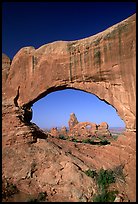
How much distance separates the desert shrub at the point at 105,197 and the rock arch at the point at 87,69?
4.36 m

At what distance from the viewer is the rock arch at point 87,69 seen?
44.5ft

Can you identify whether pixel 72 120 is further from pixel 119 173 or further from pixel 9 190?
pixel 9 190

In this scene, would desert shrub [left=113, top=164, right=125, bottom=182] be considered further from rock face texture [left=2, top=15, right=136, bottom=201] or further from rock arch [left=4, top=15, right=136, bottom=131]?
rock arch [left=4, top=15, right=136, bottom=131]

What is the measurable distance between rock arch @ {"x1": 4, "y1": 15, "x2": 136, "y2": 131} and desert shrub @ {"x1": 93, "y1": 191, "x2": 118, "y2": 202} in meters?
4.36

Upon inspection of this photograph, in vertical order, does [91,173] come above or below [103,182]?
above

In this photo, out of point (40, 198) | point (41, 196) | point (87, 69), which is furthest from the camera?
point (87, 69)

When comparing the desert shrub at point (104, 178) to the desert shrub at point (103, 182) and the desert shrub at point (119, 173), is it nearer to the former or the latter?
the desert shrub at point (103, 182)

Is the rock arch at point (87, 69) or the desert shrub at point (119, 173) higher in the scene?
the rock arch at point (87, 69)

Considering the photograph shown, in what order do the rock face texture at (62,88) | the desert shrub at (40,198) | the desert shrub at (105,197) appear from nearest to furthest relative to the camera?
the desert shrub at (40,198) < the desert shrub at (105,197) < the rock face texture at (62,88)

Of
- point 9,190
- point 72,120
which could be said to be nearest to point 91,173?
point 9,190

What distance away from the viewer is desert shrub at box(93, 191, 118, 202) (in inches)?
450

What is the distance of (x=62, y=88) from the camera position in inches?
669

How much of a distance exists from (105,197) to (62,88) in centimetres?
882

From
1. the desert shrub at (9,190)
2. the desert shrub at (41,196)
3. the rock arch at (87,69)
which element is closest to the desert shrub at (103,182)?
the desert shrub at (41,196)
